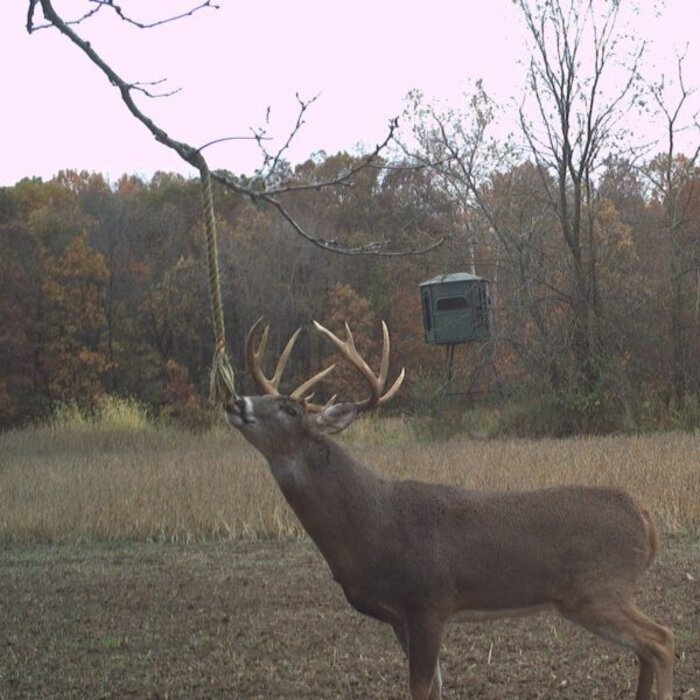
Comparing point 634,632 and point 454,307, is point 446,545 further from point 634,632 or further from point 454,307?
point 454,307

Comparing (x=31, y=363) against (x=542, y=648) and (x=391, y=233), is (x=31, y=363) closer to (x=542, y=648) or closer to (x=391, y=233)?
(x=391, y=233)

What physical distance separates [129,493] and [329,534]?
375 inches

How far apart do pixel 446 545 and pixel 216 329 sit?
5.17 feet

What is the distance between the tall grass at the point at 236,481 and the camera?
13000 mm

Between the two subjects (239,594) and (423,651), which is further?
(239,594)

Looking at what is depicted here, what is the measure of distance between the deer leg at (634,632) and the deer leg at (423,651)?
627 mm

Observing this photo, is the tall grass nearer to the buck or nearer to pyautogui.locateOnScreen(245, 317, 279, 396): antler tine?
the buck

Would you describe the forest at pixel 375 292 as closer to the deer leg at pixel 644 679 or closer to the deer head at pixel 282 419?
the deer leg at pixel 644 679

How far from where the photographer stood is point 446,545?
551cm

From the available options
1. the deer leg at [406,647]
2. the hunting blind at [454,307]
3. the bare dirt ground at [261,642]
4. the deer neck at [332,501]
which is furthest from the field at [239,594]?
the hunting blind at [454,307]

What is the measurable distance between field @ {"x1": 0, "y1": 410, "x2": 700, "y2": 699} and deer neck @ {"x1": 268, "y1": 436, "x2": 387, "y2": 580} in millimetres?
1264

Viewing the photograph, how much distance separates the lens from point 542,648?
285 inches

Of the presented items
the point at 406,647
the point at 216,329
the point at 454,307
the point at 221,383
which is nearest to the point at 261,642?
the point at 406,647

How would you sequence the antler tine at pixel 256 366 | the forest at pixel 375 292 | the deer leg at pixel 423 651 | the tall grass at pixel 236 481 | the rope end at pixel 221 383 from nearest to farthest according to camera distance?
1. the deer leg at pixel 423 651
2. the rope end at pixel 221 383
3. the antler tine at pixel 256 366
4. the tall grass at pixel 236 481
5. the forest at pixel 375 292
